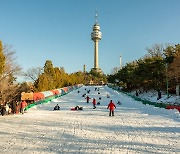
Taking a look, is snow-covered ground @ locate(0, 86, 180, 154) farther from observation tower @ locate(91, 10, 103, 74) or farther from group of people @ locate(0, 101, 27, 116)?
observation tower @ locate(91, 10, 103, 74)

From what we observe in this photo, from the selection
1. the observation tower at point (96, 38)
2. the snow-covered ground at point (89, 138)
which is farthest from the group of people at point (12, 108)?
the observation tower at point (96, 38)

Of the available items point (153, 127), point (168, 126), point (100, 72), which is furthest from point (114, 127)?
point (100, 72)

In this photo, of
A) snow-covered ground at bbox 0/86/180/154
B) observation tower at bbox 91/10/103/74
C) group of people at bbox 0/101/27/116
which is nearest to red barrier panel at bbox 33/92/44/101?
group of people at bbox 0/101/27/116

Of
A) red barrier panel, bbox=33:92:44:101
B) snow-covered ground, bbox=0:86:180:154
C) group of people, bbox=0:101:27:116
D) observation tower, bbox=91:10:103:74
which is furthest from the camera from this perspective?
observation tower, bbox=91:10:103:74

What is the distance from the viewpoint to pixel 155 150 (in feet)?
31.2

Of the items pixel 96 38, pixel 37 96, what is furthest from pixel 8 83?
pixel 96 38

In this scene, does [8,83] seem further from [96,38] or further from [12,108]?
[96,38]

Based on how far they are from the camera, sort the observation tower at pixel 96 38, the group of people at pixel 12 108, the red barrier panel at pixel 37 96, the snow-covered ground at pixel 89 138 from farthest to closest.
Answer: the observation tower at pixel 96 38 → the red barrier panel at pixel 37 96 → the group of people at pixel 12 108 → the snow-covered ground at pixel 89 138

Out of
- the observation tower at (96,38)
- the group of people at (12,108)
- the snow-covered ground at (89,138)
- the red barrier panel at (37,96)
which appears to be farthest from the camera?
the observation tower at (96,38)

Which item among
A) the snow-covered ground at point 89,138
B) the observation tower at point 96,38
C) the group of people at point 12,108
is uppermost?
the observation tower at point 96,38

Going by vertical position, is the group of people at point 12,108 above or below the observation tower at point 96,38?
below

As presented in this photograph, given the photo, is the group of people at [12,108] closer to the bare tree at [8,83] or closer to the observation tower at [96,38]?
the bare tree at [8,83]

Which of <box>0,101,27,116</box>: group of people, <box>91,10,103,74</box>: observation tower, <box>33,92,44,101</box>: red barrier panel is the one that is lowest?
<box>0,101,27,116</box>: group of people

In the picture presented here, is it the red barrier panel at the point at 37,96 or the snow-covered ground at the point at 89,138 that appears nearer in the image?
the snow-covered ground at the point at 89,138
